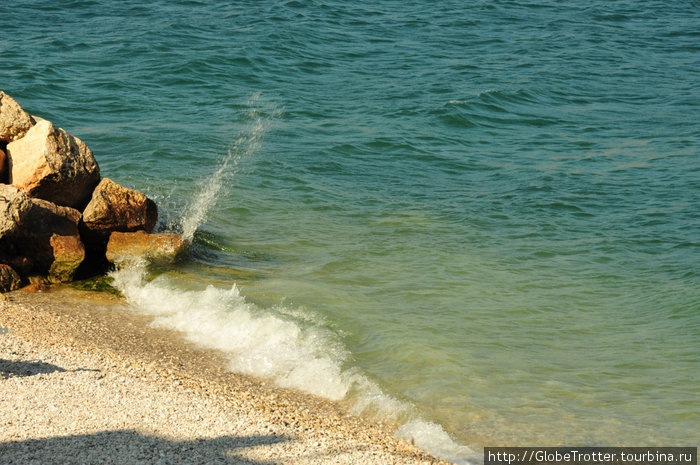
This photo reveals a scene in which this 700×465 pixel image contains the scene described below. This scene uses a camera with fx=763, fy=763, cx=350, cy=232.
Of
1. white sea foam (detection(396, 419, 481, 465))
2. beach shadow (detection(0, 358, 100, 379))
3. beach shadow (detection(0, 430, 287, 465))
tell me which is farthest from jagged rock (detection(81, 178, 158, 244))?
white sea foam (detection(396, 419, 481, 465))

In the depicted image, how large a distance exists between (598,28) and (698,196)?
43.9ft

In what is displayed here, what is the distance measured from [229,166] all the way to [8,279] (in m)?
6.00

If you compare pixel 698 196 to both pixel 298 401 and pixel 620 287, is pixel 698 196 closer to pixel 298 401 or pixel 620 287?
pixel 620 287

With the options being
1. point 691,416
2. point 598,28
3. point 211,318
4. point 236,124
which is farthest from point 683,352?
point 598,28

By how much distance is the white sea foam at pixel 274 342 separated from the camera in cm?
639

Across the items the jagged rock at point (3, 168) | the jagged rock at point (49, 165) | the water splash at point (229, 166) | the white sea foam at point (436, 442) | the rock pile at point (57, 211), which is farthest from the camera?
the water splash at point (229, 166)

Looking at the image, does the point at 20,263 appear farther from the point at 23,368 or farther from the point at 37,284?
→ the point at 23,368

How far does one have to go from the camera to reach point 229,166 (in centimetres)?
1394

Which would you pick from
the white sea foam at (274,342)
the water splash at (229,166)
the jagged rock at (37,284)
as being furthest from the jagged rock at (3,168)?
the water splash at (229,166)

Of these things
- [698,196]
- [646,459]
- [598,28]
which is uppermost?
[598,28]

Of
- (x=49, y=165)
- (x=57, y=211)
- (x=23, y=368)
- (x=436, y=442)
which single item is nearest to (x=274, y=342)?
(x=436, y=442)

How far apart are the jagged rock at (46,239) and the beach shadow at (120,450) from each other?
3813mm

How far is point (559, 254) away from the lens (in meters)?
10.1

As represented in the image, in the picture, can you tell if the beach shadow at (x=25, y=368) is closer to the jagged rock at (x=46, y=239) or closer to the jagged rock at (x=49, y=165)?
the jagged rock at (x=46, y=239)
